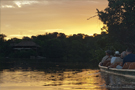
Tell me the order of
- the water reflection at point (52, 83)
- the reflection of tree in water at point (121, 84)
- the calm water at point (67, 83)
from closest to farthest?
the reflection of tree in water at point (121, 84)
the calm water at point (67, 83)
the water reflection at point (52, 83)

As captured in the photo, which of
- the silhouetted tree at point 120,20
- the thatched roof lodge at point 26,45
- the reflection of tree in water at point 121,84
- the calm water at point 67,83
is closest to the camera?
the reflection of tree in water at point 121,84

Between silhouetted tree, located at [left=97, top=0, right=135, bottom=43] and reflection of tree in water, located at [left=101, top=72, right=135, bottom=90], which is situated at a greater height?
silhouetted tree, located at [left=97, top=0, right=135, bottom=43]

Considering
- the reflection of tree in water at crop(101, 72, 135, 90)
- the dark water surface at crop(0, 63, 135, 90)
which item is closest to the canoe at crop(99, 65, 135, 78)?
the dark water surface at crop(0, 63, 135, 90)

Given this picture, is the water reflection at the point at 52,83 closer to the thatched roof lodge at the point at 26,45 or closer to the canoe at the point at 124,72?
the canoe at the point at 124,72

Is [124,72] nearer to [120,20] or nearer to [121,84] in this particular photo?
[121,84]

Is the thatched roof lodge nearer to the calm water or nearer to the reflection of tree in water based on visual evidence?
the calm water

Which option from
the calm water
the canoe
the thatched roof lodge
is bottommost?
the calm water

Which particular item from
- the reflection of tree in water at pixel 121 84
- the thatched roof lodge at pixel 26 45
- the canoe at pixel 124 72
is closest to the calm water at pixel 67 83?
the reflection of tree in water at pixel 121 84

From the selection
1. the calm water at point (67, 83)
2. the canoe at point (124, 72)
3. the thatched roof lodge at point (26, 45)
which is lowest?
the calm water at point (67, 83)

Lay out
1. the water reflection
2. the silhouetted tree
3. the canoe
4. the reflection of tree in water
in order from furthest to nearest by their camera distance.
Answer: the silhouetted tree, the canoe, the water reflection, the reflection of tree in water

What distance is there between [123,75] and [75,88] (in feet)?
15.8

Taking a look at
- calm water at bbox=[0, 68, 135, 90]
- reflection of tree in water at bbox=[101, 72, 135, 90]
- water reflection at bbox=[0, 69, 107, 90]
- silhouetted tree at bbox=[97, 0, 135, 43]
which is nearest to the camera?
reflection of tree in water at bbox=[101, 72, 135, 90]

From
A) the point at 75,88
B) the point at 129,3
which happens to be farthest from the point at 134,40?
the point at 75,88

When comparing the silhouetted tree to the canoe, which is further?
the silhouetted tree
